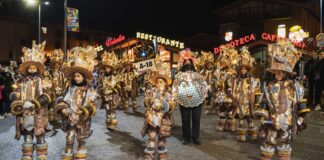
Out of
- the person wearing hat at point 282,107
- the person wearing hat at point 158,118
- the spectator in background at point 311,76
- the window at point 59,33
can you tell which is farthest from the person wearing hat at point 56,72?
the window at point 59,33

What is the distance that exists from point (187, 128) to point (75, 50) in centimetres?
351

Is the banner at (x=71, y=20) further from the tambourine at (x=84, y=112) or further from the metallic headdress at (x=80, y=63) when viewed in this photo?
the tambourine at (x=84, y=112)

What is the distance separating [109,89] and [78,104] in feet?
15.0

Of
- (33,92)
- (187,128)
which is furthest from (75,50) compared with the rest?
(187,128)

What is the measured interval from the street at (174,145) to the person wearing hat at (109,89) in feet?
1.26

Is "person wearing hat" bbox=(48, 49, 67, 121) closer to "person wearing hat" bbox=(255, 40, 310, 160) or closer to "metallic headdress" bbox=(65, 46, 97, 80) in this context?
"metallic headdress" bbox=(65, 46, 97, 80)

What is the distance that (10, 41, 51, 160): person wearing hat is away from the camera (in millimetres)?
6773

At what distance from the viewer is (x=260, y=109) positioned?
6.57m

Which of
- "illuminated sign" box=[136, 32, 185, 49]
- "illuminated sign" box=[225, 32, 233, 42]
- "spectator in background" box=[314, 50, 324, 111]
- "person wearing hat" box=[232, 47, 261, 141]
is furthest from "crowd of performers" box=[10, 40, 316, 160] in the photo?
"illuminated sign" box=[225, 32, 233, 42]

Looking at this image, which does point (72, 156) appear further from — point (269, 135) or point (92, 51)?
point (269, 135)

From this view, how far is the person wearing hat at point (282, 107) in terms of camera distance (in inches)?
247

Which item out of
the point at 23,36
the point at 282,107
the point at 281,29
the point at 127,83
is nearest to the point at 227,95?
the point at 282,107

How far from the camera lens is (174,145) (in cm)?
884

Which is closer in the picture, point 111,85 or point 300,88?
point 300,88
